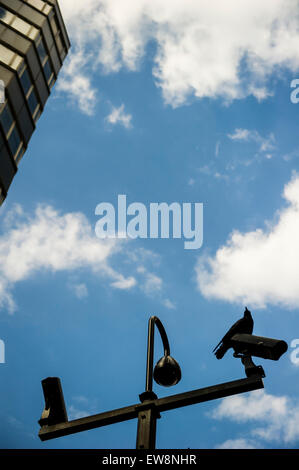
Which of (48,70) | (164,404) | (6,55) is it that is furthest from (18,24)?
(164,404)

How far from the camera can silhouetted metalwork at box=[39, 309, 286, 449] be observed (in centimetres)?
362

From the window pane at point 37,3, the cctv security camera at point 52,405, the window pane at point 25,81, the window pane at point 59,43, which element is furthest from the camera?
the window pane at point 59,43

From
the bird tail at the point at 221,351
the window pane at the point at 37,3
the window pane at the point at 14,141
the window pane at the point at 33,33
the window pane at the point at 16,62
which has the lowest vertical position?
the bird tail at the point at 221,351

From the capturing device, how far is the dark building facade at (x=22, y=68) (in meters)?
20.5

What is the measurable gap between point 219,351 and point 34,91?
24.1 m

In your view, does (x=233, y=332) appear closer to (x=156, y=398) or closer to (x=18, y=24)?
(x=156, y=398)

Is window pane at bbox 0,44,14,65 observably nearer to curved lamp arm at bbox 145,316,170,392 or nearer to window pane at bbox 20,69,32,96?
window pane at bbox 20,69,32,96

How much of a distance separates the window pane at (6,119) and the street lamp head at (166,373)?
18.8m

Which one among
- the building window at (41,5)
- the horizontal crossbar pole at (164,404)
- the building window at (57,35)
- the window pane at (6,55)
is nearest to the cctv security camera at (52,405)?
the horizontal crossbar pole at (164,404)

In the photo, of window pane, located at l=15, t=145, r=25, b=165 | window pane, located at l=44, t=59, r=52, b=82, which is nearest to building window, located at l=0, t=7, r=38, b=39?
window pane, located at l=44, t=59, r=52, b=82

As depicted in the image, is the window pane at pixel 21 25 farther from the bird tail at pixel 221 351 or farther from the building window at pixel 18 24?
the bird tail at pixel 221 351

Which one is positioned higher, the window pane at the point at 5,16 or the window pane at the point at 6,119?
the window pane at the point at 5,16

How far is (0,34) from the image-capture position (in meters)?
22.1

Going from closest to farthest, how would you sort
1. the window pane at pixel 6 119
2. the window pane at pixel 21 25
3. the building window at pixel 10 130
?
1. the window pane at pixel 6 119
2. the building window at pixel 10 130
3. the window pane at pixel 21 25
